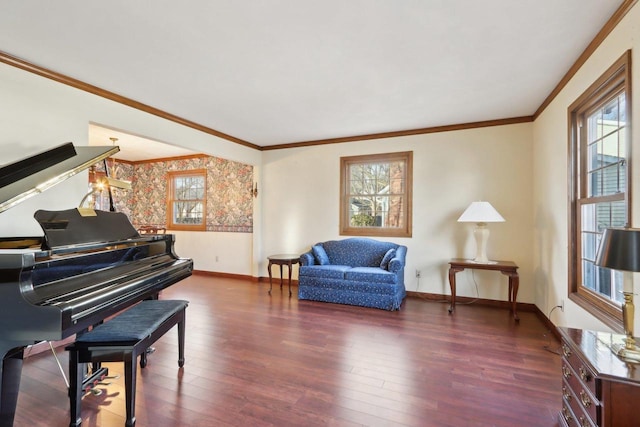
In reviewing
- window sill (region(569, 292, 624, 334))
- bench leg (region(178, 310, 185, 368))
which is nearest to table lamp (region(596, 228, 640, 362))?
window sill (region(569, 292, 624, 334))

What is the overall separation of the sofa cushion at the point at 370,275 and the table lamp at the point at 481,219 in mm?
1122

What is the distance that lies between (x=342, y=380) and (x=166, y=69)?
2.98 m

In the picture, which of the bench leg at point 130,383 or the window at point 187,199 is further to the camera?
the window at point 187,199

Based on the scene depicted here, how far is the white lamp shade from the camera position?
3.71m

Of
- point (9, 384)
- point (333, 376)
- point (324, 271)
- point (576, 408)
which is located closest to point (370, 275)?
point (324, 271)

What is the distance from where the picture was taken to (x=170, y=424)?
5.69ft

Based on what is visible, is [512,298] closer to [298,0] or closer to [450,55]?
[450,55]

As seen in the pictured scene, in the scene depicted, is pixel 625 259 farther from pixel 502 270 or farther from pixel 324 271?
pixel 324 271

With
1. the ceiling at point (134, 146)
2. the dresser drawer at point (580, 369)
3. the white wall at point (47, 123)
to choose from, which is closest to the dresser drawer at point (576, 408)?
the dresser drawer at point (580, 369)

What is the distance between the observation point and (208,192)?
21.0 ft

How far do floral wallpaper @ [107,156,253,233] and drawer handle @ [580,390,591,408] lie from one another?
5.14 meters

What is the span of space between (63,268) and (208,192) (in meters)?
4.80

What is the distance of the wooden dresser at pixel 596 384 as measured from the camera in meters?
1.24

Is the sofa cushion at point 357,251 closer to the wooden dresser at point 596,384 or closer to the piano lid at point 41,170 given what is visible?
the wooden dresser at point 596,384
